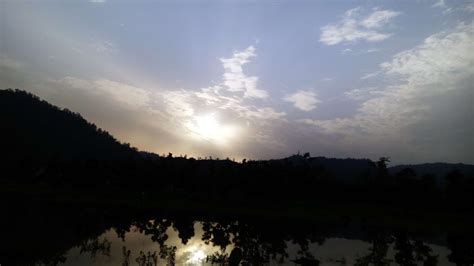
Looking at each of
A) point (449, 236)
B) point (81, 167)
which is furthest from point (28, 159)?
point (449, 236)

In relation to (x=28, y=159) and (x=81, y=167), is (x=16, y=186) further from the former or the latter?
(x=28, y=159)

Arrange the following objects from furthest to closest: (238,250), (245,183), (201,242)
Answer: (245,183) < (201,242) < (238,250)

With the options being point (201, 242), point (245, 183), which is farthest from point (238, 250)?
point (245, 183)

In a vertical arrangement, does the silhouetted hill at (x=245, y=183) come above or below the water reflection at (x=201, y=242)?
above

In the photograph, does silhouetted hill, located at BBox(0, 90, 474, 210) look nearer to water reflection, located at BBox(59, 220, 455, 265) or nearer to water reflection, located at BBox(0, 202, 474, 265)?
water reflection, located at BBox(0, 202, 474, 265)

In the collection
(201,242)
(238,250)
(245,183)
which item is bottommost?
(201,242)

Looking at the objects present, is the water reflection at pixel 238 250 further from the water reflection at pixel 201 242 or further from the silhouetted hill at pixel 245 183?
the silhouetted hill at pixel 245 183

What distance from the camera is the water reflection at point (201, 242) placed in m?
25.8

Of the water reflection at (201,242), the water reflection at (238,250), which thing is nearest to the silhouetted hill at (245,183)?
the water reflection at (201,242)

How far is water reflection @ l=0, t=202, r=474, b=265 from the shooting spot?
25844 millimetres

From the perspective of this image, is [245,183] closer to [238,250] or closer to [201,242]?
[201,242]

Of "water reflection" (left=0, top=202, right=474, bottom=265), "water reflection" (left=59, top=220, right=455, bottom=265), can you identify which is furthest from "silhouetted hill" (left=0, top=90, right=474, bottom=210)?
"water reflection" (left=59, top=220, right=455, bottom=265)

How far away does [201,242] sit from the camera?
1378 inches

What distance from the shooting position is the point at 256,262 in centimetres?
2506
